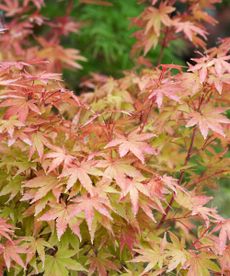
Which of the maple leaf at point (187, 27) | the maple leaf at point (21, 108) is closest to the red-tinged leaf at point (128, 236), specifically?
the maple leaf at point (21, 108)

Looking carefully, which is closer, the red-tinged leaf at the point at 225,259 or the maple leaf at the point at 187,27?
the red-tinged leaf at the point at 225,259

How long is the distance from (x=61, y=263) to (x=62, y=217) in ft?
0.80

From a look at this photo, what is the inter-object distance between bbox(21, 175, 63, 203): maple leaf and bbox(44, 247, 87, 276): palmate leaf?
242mm

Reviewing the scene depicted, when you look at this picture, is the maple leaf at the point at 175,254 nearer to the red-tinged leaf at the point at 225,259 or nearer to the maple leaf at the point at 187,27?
the red-tinged leaf at the point at 225,259

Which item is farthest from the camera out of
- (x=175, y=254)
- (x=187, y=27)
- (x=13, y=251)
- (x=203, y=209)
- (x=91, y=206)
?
→ (x=187, y=27)

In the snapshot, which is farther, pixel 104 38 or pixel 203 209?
pixel 104 38

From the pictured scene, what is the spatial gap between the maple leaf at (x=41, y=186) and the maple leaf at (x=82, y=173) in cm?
7

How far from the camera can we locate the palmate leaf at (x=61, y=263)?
2.00 meters

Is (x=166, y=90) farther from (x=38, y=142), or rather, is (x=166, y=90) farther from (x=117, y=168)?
(x=38, y=142)

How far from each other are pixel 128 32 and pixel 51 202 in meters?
3.25

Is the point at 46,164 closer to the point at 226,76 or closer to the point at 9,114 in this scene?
the point at 9,114

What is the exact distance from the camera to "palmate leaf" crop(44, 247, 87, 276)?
2.00 metres

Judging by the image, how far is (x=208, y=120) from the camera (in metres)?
2.11

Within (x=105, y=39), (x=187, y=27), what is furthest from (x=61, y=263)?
(x=105, y=39)
